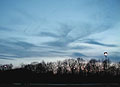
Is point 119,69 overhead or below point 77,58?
below

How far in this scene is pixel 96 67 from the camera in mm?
91375

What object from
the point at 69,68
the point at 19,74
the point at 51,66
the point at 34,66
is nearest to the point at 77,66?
the point at 69,68

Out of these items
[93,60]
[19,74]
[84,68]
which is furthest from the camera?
[93,60]

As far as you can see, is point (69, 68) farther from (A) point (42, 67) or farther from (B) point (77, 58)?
(A) point (42, 67)

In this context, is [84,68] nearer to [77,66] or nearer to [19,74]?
[77,66]

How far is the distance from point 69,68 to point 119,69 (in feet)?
88.9

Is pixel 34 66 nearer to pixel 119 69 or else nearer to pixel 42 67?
pixel 42 67

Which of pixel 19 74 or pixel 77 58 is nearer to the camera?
pixel 19 74

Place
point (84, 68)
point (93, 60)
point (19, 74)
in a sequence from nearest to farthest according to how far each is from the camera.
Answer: point (19, 74), point (84, 68), point (93, 60)

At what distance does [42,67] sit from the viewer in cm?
10000

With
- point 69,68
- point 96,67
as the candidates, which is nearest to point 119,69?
point 96,67

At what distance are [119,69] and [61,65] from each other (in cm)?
3227

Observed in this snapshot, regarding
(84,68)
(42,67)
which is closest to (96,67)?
(84,68)

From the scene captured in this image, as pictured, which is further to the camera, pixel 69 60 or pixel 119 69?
pixel 69 60
